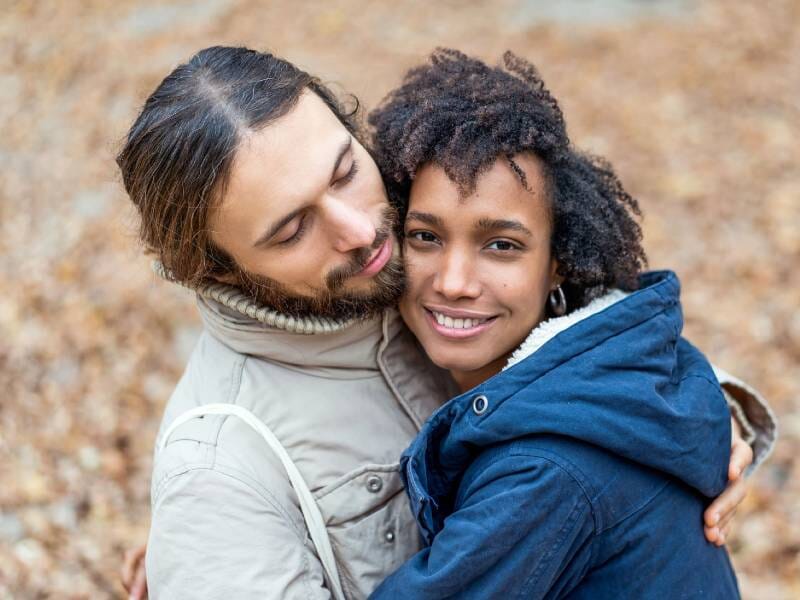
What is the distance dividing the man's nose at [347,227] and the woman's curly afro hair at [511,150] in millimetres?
249

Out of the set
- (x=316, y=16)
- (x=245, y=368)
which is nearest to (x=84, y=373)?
(x=245, y=368)

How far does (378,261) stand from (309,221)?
0.23 metres

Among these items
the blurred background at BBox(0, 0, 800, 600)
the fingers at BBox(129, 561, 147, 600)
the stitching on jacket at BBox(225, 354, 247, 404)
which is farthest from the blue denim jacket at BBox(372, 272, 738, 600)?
the blurred background at BBox(0, 0, 800, 600)

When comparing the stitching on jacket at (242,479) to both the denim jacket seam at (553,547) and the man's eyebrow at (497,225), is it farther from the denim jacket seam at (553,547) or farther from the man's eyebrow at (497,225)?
the man's eyebrow at (497,225)

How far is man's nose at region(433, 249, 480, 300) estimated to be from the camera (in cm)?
228

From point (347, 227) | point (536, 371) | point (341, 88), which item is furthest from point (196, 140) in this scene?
point (341, 88)

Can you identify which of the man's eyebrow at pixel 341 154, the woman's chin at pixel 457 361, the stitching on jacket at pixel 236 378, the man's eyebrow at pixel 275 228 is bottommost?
the woman's chin at pixel 457 361

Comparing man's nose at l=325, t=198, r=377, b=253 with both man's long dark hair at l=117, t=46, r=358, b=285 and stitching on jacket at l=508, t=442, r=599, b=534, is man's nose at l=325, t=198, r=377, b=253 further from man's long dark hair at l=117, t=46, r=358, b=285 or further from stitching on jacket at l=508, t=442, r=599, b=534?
stitching on jacket at l=508, t=442, r=599, b=534

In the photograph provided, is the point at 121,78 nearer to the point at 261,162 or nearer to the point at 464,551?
the point at 261,162

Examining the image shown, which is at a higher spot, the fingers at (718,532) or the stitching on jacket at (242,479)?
the stitching on jacket at (242,479)

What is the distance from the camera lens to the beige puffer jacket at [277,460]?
1966 mm

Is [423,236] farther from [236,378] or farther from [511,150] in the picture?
[236,378]

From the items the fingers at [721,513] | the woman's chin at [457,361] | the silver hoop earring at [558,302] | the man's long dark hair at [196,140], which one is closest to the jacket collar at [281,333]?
the man's long dark hair at [196,140]

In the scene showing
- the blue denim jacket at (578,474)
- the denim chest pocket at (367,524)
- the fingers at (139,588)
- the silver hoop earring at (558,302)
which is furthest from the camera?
the fingers at (139,588)
